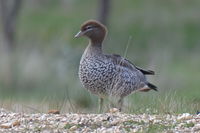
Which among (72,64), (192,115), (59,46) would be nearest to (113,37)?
(59,46)

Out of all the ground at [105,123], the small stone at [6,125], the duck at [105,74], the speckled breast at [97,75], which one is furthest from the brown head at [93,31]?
the small stone at [6,125]

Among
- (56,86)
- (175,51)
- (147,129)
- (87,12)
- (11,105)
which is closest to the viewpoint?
(147,129)

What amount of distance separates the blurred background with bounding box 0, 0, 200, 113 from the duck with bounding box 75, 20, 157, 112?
16.1 ft

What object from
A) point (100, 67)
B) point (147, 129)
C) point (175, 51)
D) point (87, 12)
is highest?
point (87, 12)

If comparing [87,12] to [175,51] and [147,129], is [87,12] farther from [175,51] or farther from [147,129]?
[147,129]

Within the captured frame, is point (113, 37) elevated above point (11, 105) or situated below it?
above

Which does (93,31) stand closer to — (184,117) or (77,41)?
(184,117)

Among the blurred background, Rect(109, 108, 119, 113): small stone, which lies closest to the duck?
Rect(109, 108, 119, 113): small stone

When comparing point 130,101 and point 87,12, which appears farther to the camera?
point 87,12

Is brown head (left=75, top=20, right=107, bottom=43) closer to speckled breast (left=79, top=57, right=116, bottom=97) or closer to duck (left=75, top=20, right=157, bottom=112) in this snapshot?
duck (left=75, top=20, right=157, bottom=112)

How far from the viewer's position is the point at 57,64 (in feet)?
71.3

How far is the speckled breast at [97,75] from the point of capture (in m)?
10.7

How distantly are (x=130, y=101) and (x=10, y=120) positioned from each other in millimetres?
2014

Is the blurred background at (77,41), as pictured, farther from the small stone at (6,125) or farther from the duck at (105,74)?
the small stone at (6,125)
